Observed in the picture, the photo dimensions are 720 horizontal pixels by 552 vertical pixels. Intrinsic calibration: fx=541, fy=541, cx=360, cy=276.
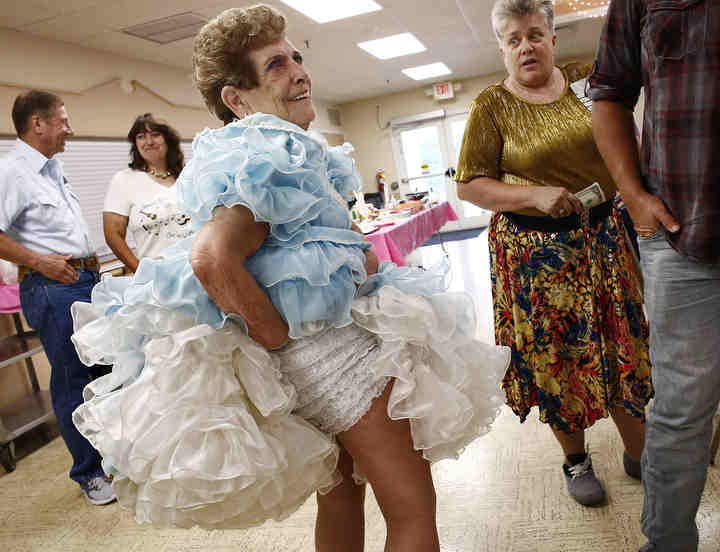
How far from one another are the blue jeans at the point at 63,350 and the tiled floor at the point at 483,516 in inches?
7.5

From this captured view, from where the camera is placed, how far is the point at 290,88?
102cm

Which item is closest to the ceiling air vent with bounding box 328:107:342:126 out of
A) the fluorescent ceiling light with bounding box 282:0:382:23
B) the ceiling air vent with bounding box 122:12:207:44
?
the fluorescent ceiling light with bounding box 282:0:382:23

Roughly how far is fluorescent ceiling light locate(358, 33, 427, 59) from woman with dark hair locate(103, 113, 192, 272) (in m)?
4.35

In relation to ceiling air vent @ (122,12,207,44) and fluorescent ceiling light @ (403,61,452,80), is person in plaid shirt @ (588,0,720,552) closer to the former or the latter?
ceiling air vent @ (122,12,207,44)

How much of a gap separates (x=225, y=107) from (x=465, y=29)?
654cm

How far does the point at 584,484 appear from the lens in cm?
168

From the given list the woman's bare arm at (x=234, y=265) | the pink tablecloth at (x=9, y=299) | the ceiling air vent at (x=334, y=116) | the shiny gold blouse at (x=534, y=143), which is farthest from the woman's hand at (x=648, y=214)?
the ceiling air vent at (x=334, y=116)

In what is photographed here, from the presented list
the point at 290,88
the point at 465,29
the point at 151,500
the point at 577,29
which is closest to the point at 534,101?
the point at 290,88

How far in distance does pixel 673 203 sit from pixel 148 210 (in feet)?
7.79

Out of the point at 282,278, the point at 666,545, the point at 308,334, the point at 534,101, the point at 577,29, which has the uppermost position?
the point at 577,29

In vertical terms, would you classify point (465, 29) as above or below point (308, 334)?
above

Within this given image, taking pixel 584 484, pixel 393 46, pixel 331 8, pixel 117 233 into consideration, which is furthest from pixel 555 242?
pixel 393 46

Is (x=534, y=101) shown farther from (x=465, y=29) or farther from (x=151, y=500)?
(x=465, y=29)

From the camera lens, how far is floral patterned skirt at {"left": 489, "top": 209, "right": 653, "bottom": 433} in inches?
60.7
